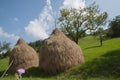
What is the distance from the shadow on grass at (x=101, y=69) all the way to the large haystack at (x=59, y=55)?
97cm

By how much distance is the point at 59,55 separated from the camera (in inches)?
833

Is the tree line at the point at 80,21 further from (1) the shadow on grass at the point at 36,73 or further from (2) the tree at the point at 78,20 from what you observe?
(1) the shadow on grass at the point at 36,73

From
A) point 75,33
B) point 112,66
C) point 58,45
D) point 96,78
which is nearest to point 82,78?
point 96,78

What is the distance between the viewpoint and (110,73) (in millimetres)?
17984

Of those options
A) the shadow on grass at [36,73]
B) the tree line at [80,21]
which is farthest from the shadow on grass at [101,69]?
the tree line at [80,21]


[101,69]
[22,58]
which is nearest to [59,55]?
[101,69]

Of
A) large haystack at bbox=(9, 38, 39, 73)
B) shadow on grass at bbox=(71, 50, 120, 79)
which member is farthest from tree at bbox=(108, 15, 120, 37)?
shadow on grass at bbox=(71, 50, 120, 79)

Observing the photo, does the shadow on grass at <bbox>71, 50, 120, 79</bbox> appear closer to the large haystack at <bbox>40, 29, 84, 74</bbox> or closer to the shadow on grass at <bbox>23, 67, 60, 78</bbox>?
the large haystack at <bbox>40, 29, 84, 74</bbox>

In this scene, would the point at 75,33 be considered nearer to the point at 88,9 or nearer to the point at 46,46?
the point at 88,9

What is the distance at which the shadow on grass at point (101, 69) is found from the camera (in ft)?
59.4

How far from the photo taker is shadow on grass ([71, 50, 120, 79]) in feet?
59.4

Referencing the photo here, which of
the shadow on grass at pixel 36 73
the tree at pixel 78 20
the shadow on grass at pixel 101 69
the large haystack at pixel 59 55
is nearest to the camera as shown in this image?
the shadow on grass at pixel 101 69

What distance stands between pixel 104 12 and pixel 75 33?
8.46 metres

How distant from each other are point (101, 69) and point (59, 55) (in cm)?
377
